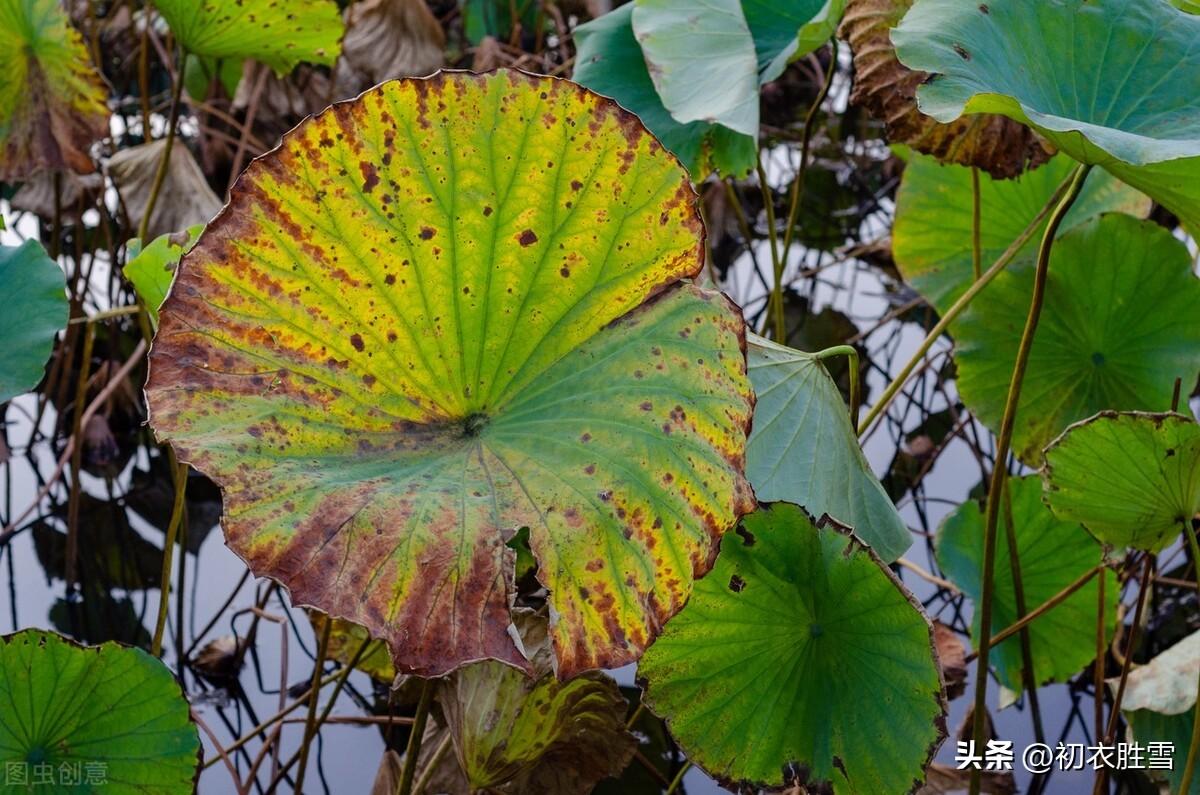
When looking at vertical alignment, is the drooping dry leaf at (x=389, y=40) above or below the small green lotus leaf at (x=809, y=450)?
above

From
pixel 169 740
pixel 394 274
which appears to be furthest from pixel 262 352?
pixel 169 740

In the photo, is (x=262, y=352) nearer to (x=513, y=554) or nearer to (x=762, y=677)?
(x=513, y=554)

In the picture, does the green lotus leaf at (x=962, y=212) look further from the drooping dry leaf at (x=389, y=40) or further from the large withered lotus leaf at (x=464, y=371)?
the drooping dry leaf at (x=389, y=40)

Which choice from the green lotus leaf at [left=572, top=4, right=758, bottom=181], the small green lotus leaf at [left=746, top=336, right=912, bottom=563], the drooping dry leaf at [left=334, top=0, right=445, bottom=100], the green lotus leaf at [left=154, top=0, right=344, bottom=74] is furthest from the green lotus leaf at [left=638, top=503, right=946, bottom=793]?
the drooping dry leaf at [left=334, top=0, right=445, bottom=100]

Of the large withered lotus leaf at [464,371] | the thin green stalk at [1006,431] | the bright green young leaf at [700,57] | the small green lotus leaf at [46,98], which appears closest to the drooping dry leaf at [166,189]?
the small green lotus leaf at [46,98]

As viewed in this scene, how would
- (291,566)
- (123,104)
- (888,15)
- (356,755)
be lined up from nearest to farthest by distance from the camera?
1. (291,566)
2. (888,15)
3. (356,755)
4. (123,104)

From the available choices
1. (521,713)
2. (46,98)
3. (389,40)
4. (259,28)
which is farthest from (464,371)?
(389,40)
